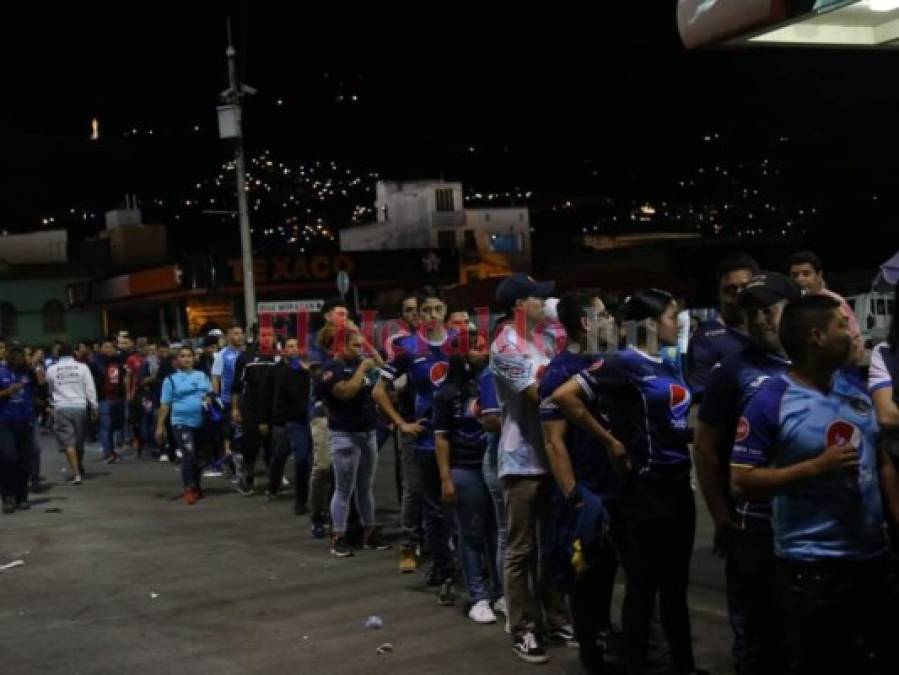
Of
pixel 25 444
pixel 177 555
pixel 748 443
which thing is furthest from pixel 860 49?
pixel 25 444

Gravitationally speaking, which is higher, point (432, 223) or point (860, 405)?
point (432, 223)

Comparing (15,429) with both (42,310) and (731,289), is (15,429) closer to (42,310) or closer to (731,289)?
(731,289)

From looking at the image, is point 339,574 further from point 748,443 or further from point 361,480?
point 748,443

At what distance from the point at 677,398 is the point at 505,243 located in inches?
2198

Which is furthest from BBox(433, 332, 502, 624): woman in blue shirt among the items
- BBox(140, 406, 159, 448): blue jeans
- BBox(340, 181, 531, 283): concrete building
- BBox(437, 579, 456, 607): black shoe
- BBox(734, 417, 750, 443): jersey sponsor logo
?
BBox(340, 181, 531, 283): concrete building

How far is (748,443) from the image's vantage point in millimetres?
3582

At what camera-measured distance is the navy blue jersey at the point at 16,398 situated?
1238cm

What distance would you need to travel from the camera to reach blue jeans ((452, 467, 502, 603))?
6.47 metres

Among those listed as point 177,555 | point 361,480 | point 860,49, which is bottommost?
point 177,555

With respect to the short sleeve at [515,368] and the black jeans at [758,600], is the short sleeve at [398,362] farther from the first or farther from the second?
the black jeans at [758,600]

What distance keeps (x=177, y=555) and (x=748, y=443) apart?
6.90 m

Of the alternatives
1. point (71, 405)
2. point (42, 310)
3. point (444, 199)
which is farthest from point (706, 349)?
point (444, 199)

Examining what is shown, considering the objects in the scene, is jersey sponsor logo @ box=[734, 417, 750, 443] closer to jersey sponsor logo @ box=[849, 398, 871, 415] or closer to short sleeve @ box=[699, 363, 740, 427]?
jersey sponsor logo @ box=[849, 398, 871, 415]

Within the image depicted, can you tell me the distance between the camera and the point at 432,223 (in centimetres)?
6056
